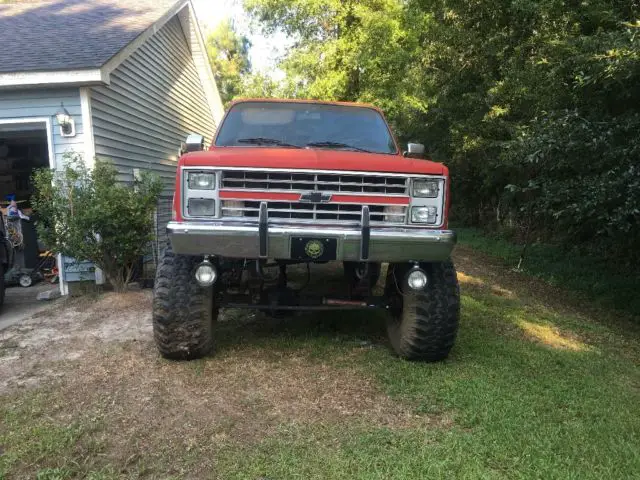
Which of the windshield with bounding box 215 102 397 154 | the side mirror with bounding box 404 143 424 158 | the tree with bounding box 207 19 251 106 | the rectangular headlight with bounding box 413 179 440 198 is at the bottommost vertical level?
the rectangular headlight with bounding box 413 179 440 198

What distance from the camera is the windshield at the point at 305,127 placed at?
4.70 m

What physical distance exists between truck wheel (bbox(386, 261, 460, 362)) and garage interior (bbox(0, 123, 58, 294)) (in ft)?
19.8

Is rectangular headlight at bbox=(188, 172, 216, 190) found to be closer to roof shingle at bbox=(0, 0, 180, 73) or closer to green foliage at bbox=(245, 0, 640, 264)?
roof shingle at bbox=(0, 0, 180, 73)

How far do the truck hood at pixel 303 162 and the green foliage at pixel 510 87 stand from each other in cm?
306

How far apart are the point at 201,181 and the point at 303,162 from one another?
0.72 meters

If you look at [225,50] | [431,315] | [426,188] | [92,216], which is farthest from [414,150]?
[225,50]

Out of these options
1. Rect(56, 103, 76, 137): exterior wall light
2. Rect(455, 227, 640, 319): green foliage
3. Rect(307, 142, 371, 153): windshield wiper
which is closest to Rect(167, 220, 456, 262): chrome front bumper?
Rect(307, 142, 371, 153): windshield wiper

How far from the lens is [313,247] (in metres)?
3.62

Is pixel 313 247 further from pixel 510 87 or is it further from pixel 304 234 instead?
pixel 510 87

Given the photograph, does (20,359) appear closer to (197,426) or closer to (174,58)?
(197,426)

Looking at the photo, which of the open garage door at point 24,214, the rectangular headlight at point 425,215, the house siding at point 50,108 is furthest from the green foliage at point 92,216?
the rectangular headlight at point 425,215

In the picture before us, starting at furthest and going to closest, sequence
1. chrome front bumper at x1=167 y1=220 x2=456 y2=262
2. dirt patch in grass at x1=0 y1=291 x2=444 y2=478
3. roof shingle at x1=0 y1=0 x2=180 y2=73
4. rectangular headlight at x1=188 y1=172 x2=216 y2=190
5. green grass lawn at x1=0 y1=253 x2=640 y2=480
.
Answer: roof shingle at x1=0 y1=0 x2=180 y2=73
rectangular headlight at x1=188 y1=172 x2=216 y2=190
chrome front bumper at x1=167 y1=220 x2=456 y2=262
dirt patch in grass at x1=0 y1=291 x2=444 y2=478
green grass lawn at x1=0 y1=253 x2=640 y2=480

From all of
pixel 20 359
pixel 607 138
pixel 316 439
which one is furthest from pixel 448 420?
pixel 607 138

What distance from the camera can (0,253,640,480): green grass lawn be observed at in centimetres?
279
